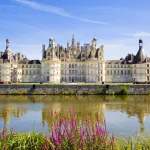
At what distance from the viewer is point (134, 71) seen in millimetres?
63375

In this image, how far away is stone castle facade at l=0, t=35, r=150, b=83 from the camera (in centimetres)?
6147

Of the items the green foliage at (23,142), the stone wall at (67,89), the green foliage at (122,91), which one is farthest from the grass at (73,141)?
the stone wall at (67,89)

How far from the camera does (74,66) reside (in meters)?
63.7

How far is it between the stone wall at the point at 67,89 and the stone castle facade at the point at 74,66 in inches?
724

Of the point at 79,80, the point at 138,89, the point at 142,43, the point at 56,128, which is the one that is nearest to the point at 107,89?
the point at 138,89

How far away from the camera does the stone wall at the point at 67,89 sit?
4147cm

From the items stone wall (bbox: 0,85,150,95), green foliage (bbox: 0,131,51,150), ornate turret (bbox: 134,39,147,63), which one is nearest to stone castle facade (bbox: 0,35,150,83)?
ornate turret (bbox: 134,39,147,63)

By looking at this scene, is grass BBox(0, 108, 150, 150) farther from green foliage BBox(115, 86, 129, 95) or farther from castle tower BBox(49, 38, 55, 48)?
castle tower BBox(49, 38, 55, 48)

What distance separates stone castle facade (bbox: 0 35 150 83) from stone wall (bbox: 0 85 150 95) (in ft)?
60.3

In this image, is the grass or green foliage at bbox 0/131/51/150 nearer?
the grass

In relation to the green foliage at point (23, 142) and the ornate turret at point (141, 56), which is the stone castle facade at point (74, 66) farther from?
the green foliage at point (23, 142)

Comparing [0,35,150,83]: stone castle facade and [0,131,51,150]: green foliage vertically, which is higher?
[0,35,150,83]: stone castle facade

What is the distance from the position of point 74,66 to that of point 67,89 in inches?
860

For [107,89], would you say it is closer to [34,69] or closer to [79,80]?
[79,80]
